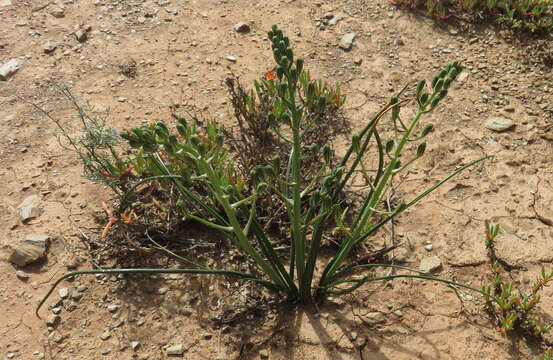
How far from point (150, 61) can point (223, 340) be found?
2.52 meters

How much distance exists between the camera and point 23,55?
4145 mm

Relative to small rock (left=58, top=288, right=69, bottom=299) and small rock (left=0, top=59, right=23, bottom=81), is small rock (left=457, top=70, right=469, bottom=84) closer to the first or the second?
small rock (left=58, top=288, right=69, bottom=299)

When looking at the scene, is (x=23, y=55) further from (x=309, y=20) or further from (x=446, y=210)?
(x=446, y=210)

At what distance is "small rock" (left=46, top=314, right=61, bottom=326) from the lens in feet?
8.36

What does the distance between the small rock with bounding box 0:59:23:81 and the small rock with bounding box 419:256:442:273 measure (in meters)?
3.48

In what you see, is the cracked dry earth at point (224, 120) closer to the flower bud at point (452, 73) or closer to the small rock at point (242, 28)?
A: the small rock at point (242, 28)

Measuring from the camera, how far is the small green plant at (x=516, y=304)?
232cm

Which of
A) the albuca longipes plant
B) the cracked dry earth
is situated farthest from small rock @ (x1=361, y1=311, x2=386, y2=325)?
the albuca longipes plant

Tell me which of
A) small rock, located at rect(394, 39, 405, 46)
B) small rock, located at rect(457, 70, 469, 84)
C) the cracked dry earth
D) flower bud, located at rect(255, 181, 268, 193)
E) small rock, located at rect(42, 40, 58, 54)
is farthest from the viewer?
small rock, located at rect(42, 40, 58, 54)

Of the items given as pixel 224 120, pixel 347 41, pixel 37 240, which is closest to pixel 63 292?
pixel 37 240

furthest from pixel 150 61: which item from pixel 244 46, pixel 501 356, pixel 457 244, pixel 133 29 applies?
pixel 501 356

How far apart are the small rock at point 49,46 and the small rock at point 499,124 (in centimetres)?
350

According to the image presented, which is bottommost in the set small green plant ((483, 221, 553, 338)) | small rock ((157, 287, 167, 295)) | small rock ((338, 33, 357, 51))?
small rock ((157, 287, 167, 295))

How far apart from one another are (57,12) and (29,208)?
225cm
